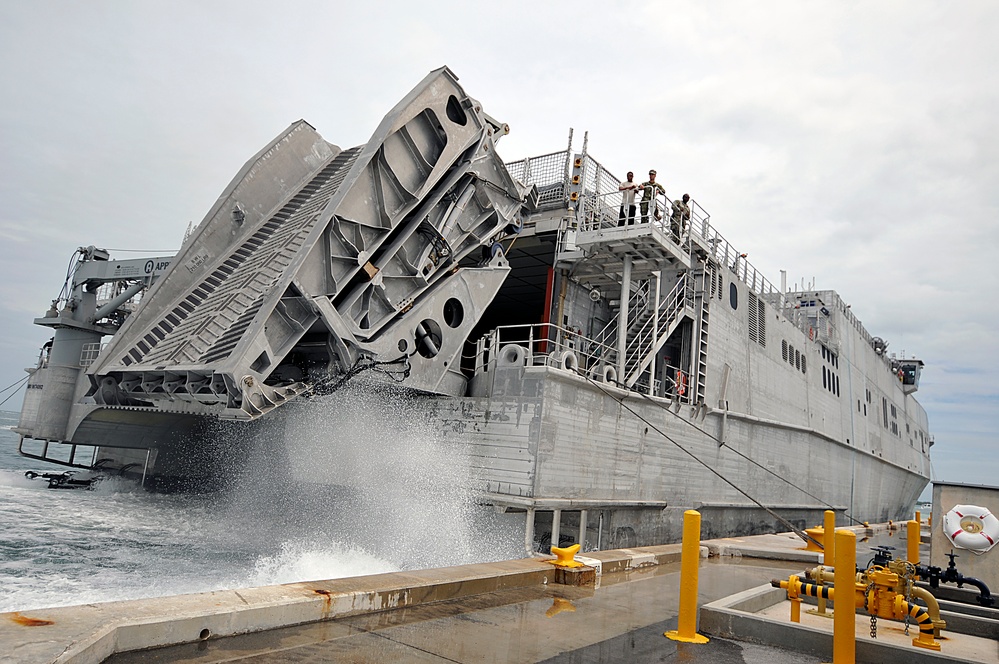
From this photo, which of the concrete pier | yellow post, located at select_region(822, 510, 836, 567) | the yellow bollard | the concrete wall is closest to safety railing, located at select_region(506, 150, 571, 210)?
yellow post, located at select_region(822, 510, 836, 567)

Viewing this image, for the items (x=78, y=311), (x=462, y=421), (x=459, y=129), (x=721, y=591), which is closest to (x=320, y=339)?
(x=462, y=421)

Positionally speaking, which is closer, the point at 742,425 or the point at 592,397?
the point at 592,397

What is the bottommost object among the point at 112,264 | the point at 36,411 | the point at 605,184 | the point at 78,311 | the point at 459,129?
the point at 36,411

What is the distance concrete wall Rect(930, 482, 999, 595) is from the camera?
7.43 m

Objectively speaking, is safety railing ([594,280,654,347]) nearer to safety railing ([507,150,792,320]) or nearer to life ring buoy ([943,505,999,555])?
safety railing ([507,150,792,320])

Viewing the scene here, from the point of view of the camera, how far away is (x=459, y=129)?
424 inches

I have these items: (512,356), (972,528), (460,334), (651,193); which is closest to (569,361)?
(512,356)

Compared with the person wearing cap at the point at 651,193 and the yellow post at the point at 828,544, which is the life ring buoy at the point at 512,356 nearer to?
the person wearing cap at the point at 651,193

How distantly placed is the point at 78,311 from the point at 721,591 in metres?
19.4

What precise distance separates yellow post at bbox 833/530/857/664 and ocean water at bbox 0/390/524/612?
21.9 feet

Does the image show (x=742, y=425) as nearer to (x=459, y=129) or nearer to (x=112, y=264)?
(x=459, y=129)

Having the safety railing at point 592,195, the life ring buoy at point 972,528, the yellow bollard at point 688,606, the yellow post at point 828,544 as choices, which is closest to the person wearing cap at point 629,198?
the safety railing at point 592,195

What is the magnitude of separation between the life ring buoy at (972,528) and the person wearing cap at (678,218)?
322 inches

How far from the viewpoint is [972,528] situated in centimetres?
737
